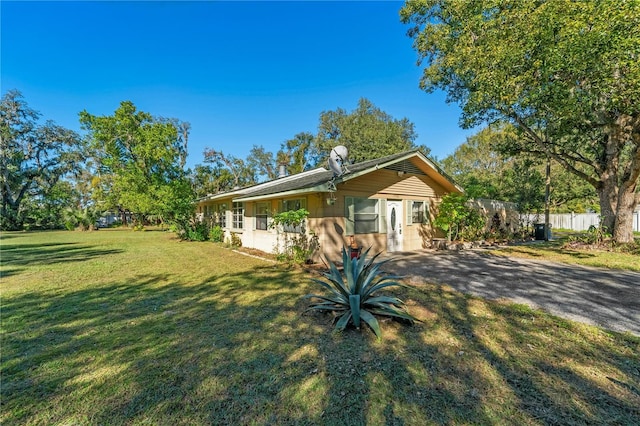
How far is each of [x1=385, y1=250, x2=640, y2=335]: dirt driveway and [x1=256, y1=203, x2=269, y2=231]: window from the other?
5.80 m

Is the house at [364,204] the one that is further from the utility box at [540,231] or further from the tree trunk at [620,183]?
the utility box at [540,231]

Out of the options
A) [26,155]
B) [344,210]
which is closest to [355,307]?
[344,210]

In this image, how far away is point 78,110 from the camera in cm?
1883

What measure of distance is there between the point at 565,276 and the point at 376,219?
214 inches

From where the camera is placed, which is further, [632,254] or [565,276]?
[632,254]

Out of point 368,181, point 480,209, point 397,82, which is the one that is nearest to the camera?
point 368,181

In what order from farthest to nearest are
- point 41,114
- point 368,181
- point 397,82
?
point 41,114
point 397,82
point 368,181

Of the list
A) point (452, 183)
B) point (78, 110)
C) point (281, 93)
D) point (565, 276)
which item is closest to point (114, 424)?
point (565, 276)

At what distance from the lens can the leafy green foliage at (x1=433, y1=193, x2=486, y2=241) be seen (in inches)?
429

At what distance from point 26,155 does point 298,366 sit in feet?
151

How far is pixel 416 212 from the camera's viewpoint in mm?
11719

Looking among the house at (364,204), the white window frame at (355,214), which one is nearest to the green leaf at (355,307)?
the house at (364,204)

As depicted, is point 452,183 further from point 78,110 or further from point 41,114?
point 41,114

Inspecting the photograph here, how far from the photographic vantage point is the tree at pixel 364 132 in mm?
28953
